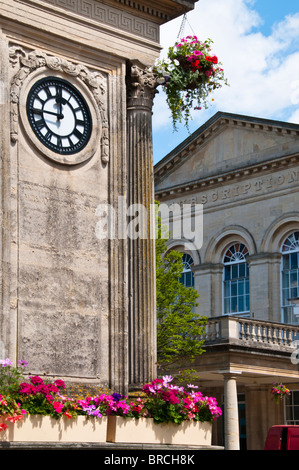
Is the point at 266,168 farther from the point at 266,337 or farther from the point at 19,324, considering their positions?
the point at 19,324

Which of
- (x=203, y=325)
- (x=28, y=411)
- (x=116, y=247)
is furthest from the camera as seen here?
(x=203, y=325)

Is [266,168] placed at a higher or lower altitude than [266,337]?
higher

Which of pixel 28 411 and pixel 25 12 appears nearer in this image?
pixel 28 411

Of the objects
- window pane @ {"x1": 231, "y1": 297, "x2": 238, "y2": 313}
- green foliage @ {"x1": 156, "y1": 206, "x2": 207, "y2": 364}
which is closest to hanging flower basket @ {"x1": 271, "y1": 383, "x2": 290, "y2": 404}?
green foliage @ {"x1": 156, "y1": 206, "x2": 207, "y2": 364}

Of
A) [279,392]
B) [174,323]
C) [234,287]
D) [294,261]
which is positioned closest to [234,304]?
[234,287]

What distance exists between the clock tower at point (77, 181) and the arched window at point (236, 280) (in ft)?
90.0

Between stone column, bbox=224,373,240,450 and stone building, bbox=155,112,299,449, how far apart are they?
4.47 ft

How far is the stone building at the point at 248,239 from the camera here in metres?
37.4

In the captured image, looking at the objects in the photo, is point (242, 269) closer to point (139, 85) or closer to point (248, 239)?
point (248, 239)
